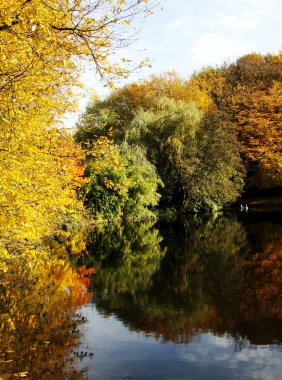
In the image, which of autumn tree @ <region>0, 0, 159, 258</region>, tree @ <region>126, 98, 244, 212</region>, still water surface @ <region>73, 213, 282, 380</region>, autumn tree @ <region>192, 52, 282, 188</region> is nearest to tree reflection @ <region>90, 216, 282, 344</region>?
still water surface @ <region>73, 213, 282, 380</region>

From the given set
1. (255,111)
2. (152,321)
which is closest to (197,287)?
(152,321)

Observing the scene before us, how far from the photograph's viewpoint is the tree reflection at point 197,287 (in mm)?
9062

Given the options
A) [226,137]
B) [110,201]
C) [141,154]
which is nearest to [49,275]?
[110,201]

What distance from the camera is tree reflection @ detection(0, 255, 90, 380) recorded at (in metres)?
7.03

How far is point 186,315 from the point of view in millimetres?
9742

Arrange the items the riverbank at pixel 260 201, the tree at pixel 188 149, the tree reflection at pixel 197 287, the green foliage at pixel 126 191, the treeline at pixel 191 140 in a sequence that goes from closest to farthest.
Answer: the tree reflection at pixel 197 287
the green foliage at pixel 126 191
the treeline at pixel 191 140
the tree at pixel 188 149
the riverbank at pixel 260 201

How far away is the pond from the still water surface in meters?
0.02

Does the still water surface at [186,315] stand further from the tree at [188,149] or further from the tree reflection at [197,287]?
the tree at [188,149]

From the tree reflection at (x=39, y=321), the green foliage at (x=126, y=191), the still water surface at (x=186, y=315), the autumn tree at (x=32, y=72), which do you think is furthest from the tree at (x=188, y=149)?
the autumn tree at (x=32, y=72)

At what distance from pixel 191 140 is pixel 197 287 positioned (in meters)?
24.5

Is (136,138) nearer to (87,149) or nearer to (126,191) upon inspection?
(126,191)

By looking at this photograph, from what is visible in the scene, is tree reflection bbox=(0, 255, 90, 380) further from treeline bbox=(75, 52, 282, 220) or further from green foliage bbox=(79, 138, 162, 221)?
green foliage bbox=(79, 138, 162, 221)

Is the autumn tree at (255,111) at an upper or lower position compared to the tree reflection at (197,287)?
upper

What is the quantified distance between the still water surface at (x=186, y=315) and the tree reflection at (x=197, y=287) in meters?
0.03
